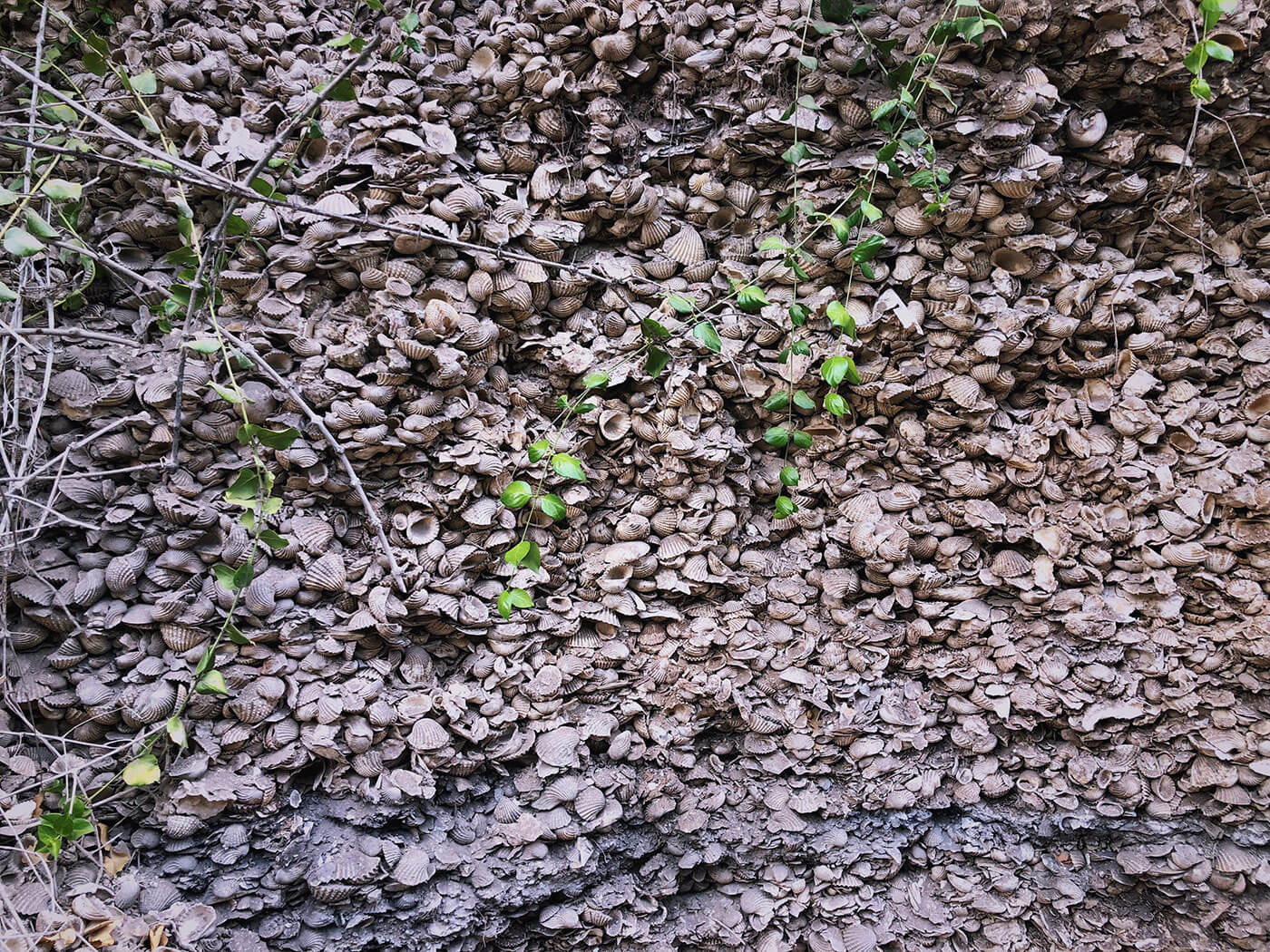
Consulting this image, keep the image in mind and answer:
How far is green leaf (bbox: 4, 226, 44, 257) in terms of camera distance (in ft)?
3.01

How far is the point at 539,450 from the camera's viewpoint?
124cm

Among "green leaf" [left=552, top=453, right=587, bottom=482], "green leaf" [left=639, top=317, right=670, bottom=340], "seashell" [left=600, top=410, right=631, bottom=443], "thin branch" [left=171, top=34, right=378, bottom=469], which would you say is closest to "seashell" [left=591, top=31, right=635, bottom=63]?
"thin branch" [left=171, top=34, right=378, bottom=469]

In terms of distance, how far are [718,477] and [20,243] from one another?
1.12 metres

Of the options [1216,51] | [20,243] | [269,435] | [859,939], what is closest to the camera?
[20,243]

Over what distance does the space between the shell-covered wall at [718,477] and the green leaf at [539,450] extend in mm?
78

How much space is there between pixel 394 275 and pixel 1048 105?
1226mm

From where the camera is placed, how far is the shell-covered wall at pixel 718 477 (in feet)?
4.12

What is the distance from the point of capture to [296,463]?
125cm

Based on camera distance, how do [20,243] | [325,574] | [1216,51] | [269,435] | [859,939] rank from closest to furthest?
[20,243]
[269,435]
[1216,51]
[325,574]
[859,939]

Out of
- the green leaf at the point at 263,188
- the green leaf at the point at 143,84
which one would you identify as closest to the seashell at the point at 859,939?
the green leaf at the point at 263,188

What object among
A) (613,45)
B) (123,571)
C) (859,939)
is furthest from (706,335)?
(859,939)

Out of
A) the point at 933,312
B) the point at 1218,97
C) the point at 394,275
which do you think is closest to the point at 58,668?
the point at 394,275

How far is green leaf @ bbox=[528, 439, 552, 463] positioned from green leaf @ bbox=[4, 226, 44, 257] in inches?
28.5

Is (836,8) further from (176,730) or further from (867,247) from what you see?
(176,730)
